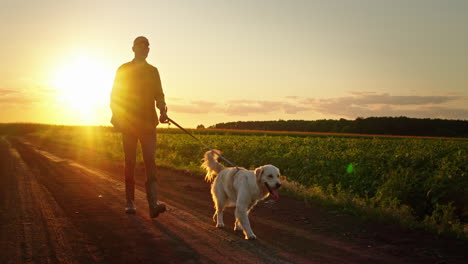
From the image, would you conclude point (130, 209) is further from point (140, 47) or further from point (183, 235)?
point (140, 47)

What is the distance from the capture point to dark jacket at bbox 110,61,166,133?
25.4 ft

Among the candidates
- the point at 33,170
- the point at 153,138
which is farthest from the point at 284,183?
the point at 33,170

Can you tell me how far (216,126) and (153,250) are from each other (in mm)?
63086

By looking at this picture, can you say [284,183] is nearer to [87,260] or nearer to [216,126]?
A: [87,260]

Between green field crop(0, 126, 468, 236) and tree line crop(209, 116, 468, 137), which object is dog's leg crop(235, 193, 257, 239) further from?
tree line crop(209, 116, 468, 137)

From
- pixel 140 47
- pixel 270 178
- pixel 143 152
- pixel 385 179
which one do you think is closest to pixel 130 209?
pixel 143 152

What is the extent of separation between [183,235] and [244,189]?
1272mm

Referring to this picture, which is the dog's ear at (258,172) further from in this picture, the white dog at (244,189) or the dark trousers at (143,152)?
the dark trousers at (143,152)

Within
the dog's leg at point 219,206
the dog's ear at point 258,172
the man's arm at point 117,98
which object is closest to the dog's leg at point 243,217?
the dog's ear at point 258,172

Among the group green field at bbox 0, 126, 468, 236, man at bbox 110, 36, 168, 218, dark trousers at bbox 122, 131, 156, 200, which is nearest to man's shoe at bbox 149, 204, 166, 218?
man at bbox 110, 36, 168, 218

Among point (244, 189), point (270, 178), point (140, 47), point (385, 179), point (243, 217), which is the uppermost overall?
point (140, 47)

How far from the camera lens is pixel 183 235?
257 inches

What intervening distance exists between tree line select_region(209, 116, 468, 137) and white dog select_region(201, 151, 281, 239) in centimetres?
5736

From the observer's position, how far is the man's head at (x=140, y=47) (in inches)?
304
